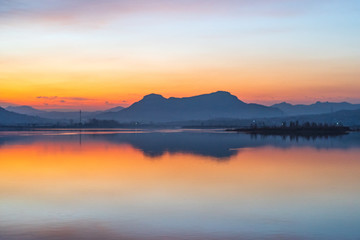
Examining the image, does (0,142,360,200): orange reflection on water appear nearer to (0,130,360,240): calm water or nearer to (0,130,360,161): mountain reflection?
(0,130,360,240): calm water

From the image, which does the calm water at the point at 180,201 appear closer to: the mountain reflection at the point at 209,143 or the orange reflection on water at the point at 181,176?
the orange reflection on water at the point at 181,176

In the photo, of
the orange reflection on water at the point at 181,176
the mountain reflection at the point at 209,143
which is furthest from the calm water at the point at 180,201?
the mountain reflection at the point at 209,143

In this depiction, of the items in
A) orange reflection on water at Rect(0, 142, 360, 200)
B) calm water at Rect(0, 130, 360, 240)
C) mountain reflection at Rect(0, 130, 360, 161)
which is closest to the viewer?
calm water at Rect(0, 130, 360, 240)

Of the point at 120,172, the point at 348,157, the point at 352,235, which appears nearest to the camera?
the point at 352,235

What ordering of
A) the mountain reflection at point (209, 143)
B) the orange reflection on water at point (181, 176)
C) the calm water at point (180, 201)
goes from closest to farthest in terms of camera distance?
the calm water at point (180, 201), the orange reflection on water at point (181, 176), the mountain reflection at point (209, 143)

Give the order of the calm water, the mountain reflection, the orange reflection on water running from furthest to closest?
the mountain reflection → the orange reflection on water → the calm water

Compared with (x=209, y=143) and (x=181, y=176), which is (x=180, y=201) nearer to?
(x=181, y=176)

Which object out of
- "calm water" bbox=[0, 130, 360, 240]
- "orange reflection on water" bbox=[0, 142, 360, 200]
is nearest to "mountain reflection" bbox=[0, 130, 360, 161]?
"orange reflection on water" bbox=[0, 142, 360, 200]

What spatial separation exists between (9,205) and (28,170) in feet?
47.2

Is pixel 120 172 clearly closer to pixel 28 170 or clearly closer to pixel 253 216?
pixel 28 170

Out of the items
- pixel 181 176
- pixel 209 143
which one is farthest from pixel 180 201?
pixel 209 143

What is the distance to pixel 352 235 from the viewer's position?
14.0 m

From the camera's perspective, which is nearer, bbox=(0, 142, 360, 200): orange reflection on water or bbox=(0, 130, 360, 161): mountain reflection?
bbox=(0, 142, 360, 200): orange reflection on water

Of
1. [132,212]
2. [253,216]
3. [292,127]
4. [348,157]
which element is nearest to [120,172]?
[132,212]
